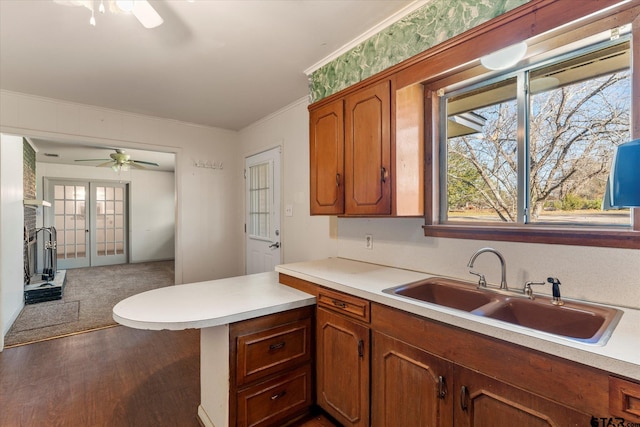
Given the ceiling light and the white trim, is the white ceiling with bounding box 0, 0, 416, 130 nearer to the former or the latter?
the white trim

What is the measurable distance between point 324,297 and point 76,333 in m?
3.11

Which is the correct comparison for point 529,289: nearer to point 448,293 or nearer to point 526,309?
point 526,309

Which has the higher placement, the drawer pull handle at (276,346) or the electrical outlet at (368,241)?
the electrical outlet at (368,241)

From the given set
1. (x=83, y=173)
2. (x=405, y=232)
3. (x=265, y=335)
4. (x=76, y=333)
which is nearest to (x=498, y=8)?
(x=405, y=232)

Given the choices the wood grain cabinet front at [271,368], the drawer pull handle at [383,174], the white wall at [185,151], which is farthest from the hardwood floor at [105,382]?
the drawer pull handle at [383,174]

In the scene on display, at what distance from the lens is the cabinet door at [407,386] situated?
1.23 meters

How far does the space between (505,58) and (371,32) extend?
843 millimetres

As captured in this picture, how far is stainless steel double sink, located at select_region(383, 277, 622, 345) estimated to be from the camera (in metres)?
1.17

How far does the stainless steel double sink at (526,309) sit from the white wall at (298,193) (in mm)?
1128

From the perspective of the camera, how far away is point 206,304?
162 cm

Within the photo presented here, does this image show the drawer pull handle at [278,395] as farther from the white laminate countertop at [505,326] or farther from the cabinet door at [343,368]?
the white laminate countertop at [505,326]

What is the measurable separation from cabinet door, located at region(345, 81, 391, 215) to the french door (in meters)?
7.38

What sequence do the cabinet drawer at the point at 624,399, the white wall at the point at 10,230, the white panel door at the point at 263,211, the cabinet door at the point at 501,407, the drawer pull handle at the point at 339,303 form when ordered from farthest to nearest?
the white panel door at the point at 263,211 → the white wall at the point at 10,230 → the drawer pull handle at the point at 339,303 → the cabinet door at the point at 501,407 → the cabinet drawer at the point at 624,399

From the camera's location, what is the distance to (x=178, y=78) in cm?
263
